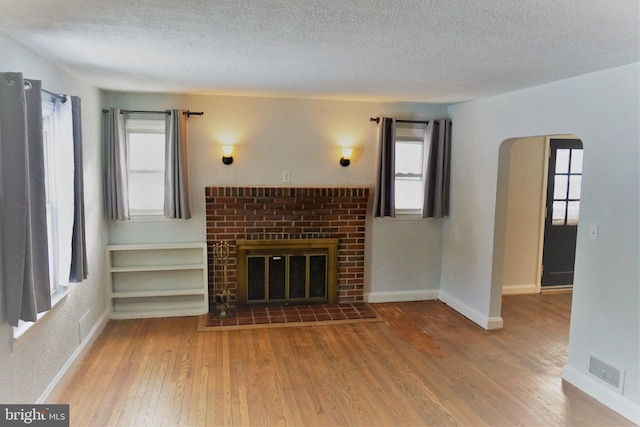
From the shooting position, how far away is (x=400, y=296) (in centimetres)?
523

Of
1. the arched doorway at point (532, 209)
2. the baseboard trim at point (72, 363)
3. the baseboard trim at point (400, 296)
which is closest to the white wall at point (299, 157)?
the baseboard trim at point (400, 296)

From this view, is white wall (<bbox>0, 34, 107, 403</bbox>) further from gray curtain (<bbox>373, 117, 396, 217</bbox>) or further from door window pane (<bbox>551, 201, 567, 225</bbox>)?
door window pane (<bbox>551, 201, 567, 225</bbox>)

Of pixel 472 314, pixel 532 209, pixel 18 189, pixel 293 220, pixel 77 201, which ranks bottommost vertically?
pixel 472 314

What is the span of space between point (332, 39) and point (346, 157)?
2.55m

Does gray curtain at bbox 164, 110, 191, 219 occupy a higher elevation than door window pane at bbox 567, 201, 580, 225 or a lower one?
higher

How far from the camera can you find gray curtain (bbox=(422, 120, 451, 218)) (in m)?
4.90

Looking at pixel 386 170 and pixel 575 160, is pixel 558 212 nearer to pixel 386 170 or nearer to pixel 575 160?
pixel 575 160

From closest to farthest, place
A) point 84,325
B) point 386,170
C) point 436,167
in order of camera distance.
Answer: point 84,325
point 386,170
point 436,167

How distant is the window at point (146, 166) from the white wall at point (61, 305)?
0.35 m

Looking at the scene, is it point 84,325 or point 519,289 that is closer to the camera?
point 84,325

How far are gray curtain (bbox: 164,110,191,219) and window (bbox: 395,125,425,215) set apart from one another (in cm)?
237

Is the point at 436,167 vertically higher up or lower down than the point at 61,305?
higher up

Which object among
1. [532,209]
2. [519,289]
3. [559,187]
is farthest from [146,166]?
[559,187]

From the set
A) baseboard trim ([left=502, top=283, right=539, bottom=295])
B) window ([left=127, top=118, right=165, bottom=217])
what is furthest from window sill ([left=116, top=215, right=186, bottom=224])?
baseboard trim ([left=502, top=283, right=539, bottom=295])
